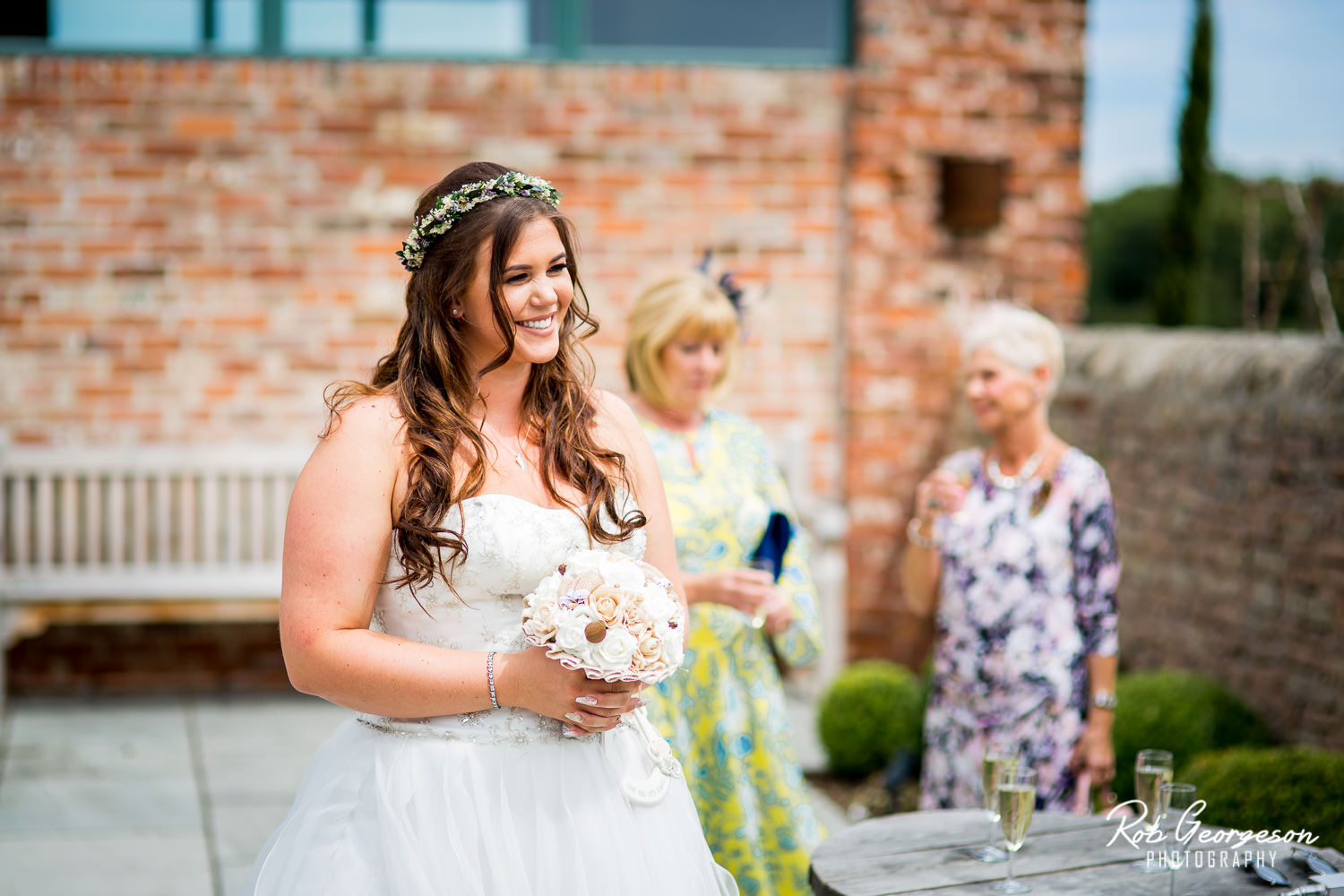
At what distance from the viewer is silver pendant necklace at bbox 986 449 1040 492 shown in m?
3.42

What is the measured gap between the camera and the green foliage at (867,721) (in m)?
5.18

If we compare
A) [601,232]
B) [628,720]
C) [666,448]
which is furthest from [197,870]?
[601,232]

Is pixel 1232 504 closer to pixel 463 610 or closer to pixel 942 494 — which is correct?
pixel 942 494

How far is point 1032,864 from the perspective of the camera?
244cm

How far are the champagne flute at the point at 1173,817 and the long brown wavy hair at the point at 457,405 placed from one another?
3.49 feet

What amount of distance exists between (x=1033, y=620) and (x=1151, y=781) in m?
0.97

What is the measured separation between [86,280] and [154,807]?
2596 millimetres

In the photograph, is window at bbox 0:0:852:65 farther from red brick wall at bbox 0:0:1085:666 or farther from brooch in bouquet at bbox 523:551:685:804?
brooch in bouquet at bbox 523:551:685:804

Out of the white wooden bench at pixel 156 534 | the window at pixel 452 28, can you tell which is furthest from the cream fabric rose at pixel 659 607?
the window at pixel 452 28

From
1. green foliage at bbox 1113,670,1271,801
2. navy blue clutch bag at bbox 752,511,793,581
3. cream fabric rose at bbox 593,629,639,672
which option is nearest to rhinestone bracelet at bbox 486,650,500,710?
cream fabric rose at bbox 593,629,639,672

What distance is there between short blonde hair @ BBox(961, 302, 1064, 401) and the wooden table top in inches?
48.5

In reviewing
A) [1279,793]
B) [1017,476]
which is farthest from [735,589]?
[1279,793]

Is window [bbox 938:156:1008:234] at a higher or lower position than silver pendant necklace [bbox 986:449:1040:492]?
higher

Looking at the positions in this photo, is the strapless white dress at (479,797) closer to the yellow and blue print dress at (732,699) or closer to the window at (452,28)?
the yellow and blue print dress at (732,699)
